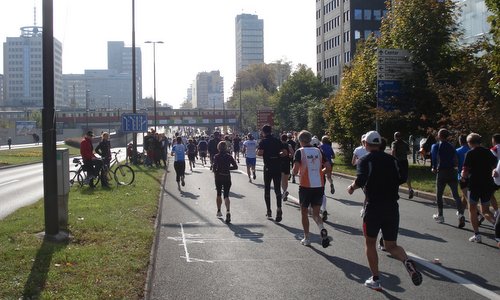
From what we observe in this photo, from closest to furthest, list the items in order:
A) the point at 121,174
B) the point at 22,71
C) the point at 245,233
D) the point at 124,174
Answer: the point at 245,233 < the point at 124,174 < the point at 121,174 < the point at 22,71

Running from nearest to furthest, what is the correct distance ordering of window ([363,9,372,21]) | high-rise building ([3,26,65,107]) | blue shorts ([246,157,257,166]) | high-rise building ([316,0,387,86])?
blue shorts ([246,157,257,166]) → high-rise building ([316,0,387,86]) → window ([363,9,372,21]) → high-rise building ([3,26,65,107])

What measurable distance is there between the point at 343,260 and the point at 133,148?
2458cm

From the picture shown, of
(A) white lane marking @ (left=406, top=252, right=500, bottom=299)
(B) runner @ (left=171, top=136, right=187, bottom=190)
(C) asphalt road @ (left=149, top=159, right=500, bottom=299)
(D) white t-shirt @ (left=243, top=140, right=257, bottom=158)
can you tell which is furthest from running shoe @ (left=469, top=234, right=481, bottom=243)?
(D) white t-shirt @ (left=243, top=140, right=257, bottom=158)

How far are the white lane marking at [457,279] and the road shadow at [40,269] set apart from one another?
15.2ft

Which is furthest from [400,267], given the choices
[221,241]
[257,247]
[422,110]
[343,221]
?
[422,110]

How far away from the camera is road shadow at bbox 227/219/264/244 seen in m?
10.3

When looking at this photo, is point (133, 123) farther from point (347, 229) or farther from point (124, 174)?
point (347, 229)

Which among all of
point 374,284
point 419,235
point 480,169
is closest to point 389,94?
point 419,235

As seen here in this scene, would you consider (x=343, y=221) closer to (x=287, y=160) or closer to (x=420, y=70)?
(x=287, y=160)

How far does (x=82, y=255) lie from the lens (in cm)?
830

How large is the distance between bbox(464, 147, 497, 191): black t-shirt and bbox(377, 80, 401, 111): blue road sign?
14.5 metres

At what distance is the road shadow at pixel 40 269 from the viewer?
21.1 feet

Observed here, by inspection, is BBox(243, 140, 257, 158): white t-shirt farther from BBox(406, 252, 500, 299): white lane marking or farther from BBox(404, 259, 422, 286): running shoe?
BBox(404, 259, 422, 286): running shoe

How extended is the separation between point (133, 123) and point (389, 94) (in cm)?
1083
